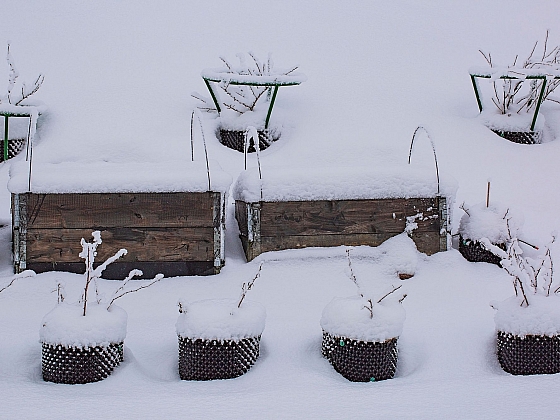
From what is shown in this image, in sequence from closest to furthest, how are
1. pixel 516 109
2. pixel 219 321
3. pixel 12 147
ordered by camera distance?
pixel 219 321
pixel 12 147
pixel 516 109

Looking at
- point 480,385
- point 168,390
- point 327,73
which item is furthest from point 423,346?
point 327,73

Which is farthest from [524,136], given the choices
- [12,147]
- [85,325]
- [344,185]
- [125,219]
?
[85,325]

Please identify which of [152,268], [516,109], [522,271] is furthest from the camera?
[516,109]

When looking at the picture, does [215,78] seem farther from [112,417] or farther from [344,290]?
[112,417]

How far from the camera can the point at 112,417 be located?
290 cm

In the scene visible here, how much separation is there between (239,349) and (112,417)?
72cm

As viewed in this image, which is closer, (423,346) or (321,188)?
(423,346)

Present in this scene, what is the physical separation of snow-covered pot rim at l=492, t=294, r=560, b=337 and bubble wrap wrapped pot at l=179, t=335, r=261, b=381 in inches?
49.1

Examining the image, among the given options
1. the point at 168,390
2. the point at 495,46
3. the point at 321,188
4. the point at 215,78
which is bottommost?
the point at 168,390

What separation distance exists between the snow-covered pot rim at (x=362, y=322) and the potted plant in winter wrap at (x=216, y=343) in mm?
362

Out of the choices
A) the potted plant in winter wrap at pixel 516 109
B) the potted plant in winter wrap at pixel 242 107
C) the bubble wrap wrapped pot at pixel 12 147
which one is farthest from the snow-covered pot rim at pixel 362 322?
the bubble wrap wrapped pot at pixel 12 147

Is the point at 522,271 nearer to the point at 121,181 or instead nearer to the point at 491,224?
the point at 491,224

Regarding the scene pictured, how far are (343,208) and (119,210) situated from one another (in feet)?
4.64

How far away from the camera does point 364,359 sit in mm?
3393
